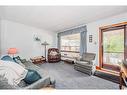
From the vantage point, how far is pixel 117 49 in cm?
444

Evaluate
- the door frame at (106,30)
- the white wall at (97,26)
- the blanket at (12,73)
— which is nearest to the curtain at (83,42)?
the white wall at (97,26)

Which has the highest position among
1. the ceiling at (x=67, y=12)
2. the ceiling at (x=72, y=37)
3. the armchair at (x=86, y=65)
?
the ceiling at (x=67, y=12)

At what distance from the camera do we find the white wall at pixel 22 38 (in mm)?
6211

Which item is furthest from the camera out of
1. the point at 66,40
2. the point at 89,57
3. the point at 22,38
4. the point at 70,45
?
the point at 66,40

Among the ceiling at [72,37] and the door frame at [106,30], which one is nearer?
the door frame at [106,30]

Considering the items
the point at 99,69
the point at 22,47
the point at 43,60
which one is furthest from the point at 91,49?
the point at 22,47

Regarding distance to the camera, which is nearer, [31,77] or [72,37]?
[31,77]

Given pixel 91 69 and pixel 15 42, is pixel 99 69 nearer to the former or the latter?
pixel 91 69

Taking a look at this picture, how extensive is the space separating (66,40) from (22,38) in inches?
96.9

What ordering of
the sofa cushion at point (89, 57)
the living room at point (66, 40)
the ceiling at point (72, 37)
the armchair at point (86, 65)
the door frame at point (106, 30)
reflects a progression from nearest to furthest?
the living room at point (66, 40) → the door frame at point (106, 30) → the armchair at point (86, 65) → the sofa cushion at point (89, 57) → the ceiling at point (72, 37)

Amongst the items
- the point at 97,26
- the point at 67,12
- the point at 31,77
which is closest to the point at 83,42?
the point at 97,26

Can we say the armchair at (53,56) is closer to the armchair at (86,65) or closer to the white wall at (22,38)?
the white wall at (22,38)

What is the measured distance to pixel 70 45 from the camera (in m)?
6.98

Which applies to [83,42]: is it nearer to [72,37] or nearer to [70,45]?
[72,37]
